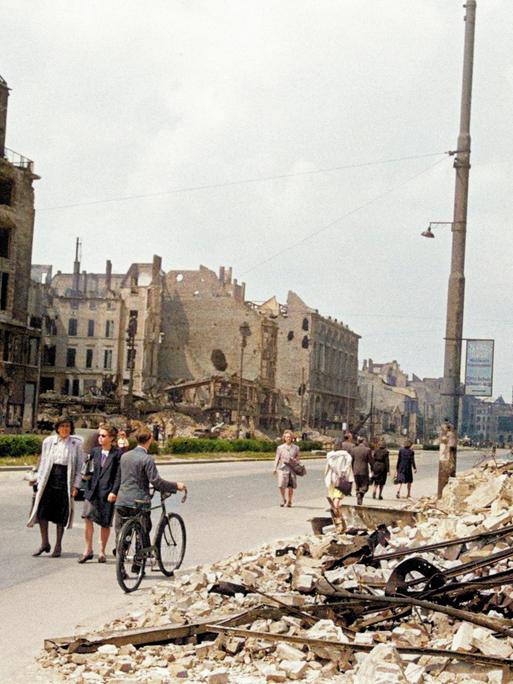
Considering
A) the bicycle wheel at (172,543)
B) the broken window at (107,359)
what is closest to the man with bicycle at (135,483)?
the bicycle wheel at (172,543)

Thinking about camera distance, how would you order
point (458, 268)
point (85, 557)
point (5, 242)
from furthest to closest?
point (5, 242) < point (458, 268) < point (85, 557)

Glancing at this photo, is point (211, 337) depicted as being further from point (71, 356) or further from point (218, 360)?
point (71, 356)

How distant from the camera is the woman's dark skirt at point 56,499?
40.5 ft

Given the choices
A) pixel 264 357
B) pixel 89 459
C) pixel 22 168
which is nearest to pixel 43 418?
pixel 22 168

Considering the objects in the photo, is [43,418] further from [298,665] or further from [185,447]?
[298,665]

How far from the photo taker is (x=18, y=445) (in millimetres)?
35625

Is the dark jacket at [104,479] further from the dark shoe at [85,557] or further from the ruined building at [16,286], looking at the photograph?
the ruined building at [16,286]

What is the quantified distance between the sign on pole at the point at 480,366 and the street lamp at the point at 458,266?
1.65 feet

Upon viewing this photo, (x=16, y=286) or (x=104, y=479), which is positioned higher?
(x=16, y=286)

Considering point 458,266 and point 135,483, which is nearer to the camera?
point 135,483

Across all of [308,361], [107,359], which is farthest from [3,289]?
[308,361]

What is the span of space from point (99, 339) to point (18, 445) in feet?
201

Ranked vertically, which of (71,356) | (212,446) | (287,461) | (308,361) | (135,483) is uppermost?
(308,361)

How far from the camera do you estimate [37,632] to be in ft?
26.4
